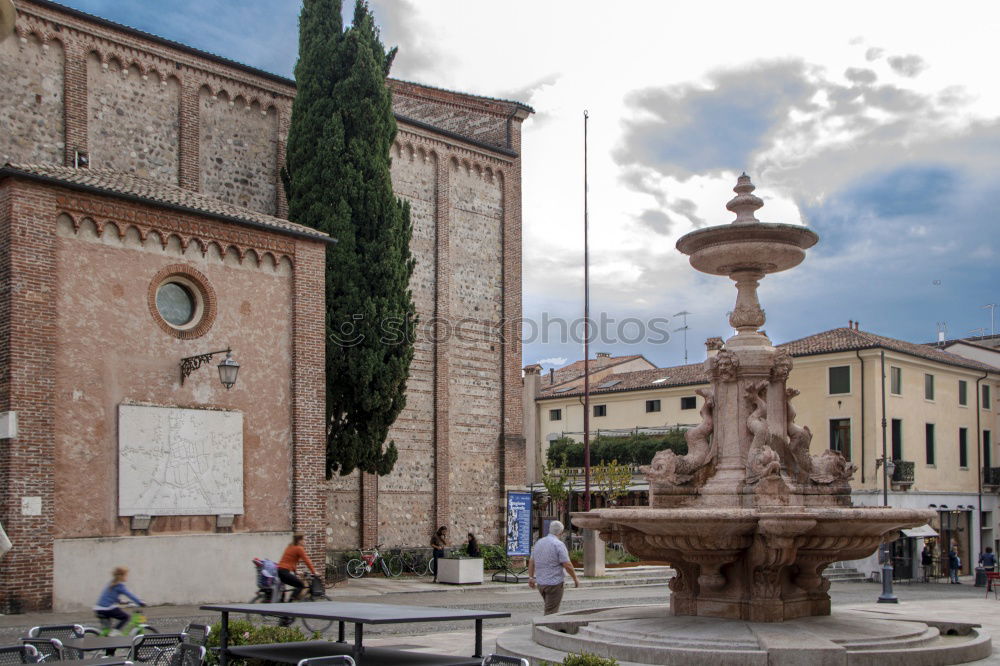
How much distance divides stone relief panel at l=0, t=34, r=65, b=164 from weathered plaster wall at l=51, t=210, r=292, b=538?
4850 mm

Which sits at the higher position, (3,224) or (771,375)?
(3,224)

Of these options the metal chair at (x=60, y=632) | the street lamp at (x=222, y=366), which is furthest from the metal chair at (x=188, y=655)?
the street lamp at (x=222, y=366)

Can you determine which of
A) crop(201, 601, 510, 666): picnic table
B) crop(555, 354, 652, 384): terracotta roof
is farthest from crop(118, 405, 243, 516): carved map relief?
crop(555, 354, 652, 384): terracotta roof

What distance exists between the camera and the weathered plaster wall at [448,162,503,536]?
98.6ft

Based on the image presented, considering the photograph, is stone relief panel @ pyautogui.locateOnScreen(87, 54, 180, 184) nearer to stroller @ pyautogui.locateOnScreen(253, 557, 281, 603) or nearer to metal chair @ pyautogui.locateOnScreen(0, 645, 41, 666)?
stroller @ pyautogui.locateOnScreen(253, 557, 281, 603)

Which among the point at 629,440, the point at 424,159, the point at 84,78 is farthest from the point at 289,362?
the point at 629,440

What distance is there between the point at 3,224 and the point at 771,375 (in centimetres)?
1311

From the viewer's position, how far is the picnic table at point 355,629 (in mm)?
7660

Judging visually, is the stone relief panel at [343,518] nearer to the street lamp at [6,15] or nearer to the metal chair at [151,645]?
the metal chair at [151,645]

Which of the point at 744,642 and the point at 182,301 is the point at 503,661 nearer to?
the point at 744,642

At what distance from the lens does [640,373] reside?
56.3 metres

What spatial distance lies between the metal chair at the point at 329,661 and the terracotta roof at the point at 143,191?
519 inches

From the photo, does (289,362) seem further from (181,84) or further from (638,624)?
(638,624)

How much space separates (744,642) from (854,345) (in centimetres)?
3081
